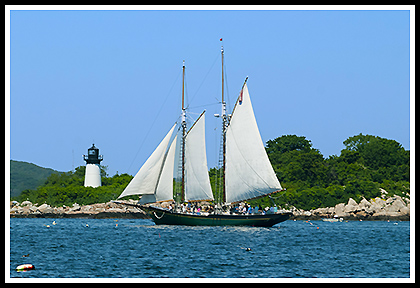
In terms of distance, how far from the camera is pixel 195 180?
194 ft

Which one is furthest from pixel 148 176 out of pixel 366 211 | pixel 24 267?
pixel 366 211

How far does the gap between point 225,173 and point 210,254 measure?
2360cm

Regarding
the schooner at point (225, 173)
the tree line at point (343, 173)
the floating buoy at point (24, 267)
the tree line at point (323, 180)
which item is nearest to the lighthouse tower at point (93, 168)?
the tree line at point (323, 180)

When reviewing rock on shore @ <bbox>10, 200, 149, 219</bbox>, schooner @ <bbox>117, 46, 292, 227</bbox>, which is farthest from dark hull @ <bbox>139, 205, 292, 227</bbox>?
rock on shore @ <bbox>10, 200, 149, 219</bbox>

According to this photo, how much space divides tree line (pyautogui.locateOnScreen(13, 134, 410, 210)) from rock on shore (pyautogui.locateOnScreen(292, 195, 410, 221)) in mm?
2496

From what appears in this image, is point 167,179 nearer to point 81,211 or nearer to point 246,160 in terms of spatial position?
point 246,160

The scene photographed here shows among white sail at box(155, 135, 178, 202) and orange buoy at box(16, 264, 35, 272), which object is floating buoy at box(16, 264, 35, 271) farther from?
white sail at box(155, 135, 178, 202)

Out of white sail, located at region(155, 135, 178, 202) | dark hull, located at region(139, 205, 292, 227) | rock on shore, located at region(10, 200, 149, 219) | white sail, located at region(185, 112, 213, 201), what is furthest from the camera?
rock on shore, located at region(10, 200, 149, 219)

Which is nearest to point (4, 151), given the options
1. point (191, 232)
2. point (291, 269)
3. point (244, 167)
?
point (291, 269)

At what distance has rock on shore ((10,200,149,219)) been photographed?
8788 centimetres

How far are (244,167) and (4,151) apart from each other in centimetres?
3679

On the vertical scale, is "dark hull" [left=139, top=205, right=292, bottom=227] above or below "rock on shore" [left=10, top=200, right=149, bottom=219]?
above
